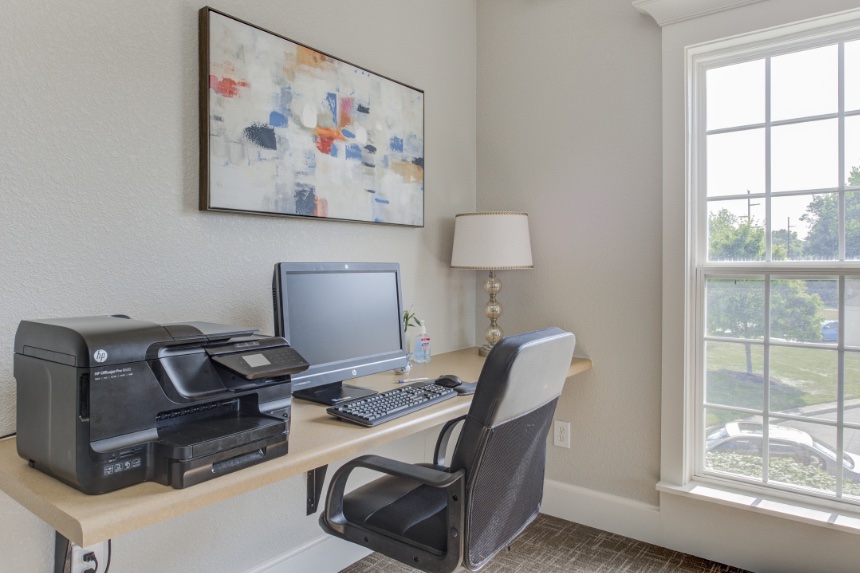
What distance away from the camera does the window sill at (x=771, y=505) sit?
202cm

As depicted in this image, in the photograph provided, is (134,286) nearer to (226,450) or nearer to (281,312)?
(281,312)

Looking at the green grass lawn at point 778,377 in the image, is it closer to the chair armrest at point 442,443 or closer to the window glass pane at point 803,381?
the window glass pane at point 803,381

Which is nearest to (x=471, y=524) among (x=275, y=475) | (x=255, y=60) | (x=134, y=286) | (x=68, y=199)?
(x=275, y=475)

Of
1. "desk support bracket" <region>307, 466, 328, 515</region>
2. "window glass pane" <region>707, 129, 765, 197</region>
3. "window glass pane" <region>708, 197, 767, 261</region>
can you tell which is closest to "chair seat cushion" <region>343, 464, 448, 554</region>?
"desk support bracket" <region>307, 466, 328, 515</region>

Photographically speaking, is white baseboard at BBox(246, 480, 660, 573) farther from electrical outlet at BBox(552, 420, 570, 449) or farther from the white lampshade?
the white lampshade

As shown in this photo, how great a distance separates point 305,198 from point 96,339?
1.08 m

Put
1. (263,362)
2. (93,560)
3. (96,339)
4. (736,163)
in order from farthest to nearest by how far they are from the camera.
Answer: (736,163) < (93,560) < (263,362) < (96,339)

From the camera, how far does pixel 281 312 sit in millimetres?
1700

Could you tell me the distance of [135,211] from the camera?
1633 mm

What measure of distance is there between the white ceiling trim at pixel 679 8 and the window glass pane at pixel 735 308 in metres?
1.07

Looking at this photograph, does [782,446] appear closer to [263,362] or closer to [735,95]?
[735,95]

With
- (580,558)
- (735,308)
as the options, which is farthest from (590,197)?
(580,558)

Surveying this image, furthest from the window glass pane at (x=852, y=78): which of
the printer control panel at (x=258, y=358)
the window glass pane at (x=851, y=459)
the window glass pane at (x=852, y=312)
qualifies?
the printer control panel at (x=258, y=358)

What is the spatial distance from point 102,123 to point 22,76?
0.66 ft
